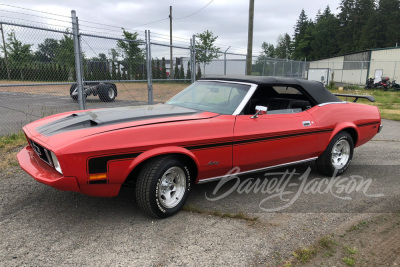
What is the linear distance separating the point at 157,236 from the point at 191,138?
0.98 m

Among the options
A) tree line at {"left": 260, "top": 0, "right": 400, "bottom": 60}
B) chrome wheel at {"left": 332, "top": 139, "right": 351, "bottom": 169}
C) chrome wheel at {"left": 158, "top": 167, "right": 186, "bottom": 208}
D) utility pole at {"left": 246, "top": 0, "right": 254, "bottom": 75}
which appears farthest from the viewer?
tree line at {"left": 260, "top": 0, "right": 400, "bottom": 60}

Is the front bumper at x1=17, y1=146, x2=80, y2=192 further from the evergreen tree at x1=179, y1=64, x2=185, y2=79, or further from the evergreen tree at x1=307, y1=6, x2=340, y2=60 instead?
the evergreen tree at x1=307, y1=6, x2=340, y2=60

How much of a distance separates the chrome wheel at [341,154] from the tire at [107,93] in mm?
6716

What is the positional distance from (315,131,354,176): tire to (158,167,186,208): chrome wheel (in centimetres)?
225

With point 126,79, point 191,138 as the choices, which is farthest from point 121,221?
point 126,79

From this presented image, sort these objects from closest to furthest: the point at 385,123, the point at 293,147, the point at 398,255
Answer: the point at 398,255 → the point at 293,147 → the point at 385,123

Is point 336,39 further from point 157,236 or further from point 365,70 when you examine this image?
point 157,236

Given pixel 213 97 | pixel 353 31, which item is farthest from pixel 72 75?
pixel 353 31

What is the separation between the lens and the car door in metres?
3.39

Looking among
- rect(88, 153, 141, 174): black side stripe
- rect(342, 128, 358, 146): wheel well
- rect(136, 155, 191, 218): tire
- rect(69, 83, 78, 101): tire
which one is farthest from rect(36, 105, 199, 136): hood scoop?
rect(69, 83, 78, 101): tire

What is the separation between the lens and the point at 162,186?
302cm

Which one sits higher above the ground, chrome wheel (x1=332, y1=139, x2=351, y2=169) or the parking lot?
chrome wheel (x1=332, y1=139, x2=351, y2=169)

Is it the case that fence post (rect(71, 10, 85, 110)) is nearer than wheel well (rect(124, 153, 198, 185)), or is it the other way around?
wheel well (rect(124, 153, 198, 185))

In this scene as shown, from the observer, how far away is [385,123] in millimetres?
9266
